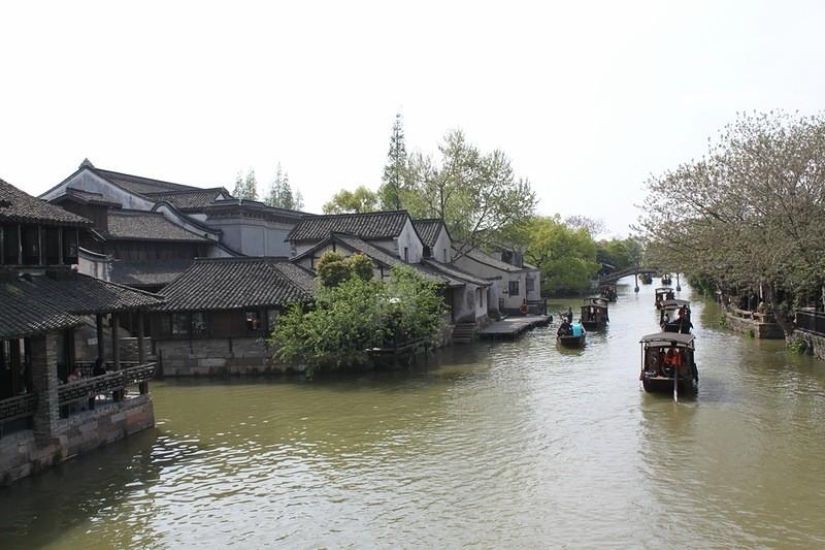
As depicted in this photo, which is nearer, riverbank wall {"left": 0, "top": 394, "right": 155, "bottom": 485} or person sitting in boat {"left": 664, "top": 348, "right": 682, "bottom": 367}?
riverbank wall {"left": 0, "top": 394, "right": 155, "bottom": 485}

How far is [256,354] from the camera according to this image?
31219 mm

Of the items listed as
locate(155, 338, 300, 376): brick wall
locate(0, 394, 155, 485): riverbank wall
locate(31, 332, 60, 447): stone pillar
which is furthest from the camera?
locate(155, 338, 300, 376): brick wall

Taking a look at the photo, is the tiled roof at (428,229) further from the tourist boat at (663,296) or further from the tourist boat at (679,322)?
the tourist boat at (663,296)

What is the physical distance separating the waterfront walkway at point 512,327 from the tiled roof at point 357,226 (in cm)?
811

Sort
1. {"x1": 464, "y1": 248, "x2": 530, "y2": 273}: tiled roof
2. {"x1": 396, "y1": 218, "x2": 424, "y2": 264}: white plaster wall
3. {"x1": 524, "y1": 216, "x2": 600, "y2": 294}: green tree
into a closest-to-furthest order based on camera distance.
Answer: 1. {"x1": 396, "y1": 218, "x2": 424, "y2": 264}: white plaster wall
2. {"x1": 464, "y1": 248, "x2": 530, "y2": 273}: tiled roof
3. {"x1": 524, "y1": 216, "x2": 600, "y2": 294}: green tree

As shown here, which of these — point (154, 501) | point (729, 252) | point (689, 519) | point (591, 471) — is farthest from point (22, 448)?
point (729, 252)

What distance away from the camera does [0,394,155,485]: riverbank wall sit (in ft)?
54.4

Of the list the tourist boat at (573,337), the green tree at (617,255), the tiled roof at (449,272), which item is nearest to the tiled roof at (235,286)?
the tiled roof at (449,272)

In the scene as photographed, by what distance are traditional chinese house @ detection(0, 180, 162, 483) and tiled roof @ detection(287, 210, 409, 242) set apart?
23075 millimetres

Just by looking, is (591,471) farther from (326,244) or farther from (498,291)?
(498,291)

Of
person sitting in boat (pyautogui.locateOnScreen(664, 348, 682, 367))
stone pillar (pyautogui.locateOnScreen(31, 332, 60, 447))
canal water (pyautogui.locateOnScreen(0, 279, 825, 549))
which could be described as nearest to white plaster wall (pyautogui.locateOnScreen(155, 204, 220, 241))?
canal water (pyautogui.locateOnScreen(0, 279, 825, 549))

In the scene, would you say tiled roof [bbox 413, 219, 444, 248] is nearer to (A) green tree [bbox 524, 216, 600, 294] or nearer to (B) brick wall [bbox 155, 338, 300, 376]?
(B) brick wall [bbox 155, 338, 300, 376]

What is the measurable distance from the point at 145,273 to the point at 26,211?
745 inches

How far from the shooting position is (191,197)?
5253 centimetres
